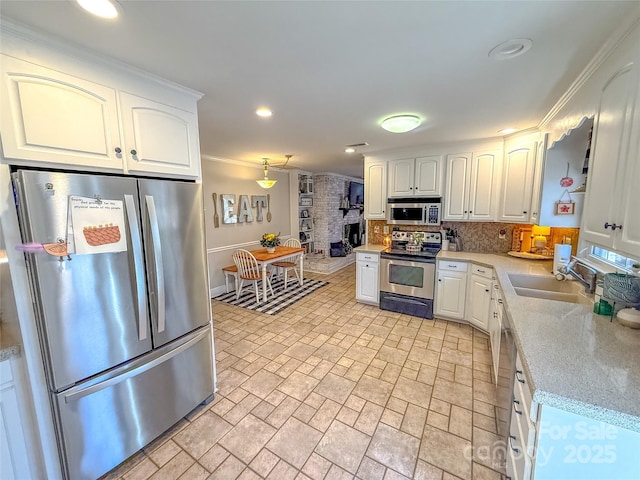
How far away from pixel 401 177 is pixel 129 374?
3.68m

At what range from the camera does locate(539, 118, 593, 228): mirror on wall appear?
7.32 feet

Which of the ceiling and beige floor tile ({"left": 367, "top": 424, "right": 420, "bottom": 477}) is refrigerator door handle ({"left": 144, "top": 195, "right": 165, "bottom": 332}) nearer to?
the ceiling

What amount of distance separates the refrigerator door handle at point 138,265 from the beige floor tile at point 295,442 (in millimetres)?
1105

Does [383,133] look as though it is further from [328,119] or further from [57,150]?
[57,150]

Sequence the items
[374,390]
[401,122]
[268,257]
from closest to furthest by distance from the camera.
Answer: [374,390]
[401,122]
[268,257]

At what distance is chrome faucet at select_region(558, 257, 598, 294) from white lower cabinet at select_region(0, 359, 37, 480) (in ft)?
11.1

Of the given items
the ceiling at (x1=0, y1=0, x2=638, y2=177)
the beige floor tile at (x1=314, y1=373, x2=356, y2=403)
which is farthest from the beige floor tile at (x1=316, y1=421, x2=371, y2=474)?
the ceiling at (x1=0, y1=0, x2=638, y2=177)

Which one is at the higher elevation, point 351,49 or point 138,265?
point 351,49

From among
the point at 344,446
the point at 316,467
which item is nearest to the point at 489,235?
the point at 344,446

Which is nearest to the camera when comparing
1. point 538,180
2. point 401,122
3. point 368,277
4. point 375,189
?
point 401,122

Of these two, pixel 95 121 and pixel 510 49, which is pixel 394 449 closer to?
pixel 510 49

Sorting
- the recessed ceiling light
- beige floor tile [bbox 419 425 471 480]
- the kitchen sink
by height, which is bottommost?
beige floor tile [bbox 419 425 471 480]

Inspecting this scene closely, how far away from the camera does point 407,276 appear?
354 centimetres

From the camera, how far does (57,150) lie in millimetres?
1268
